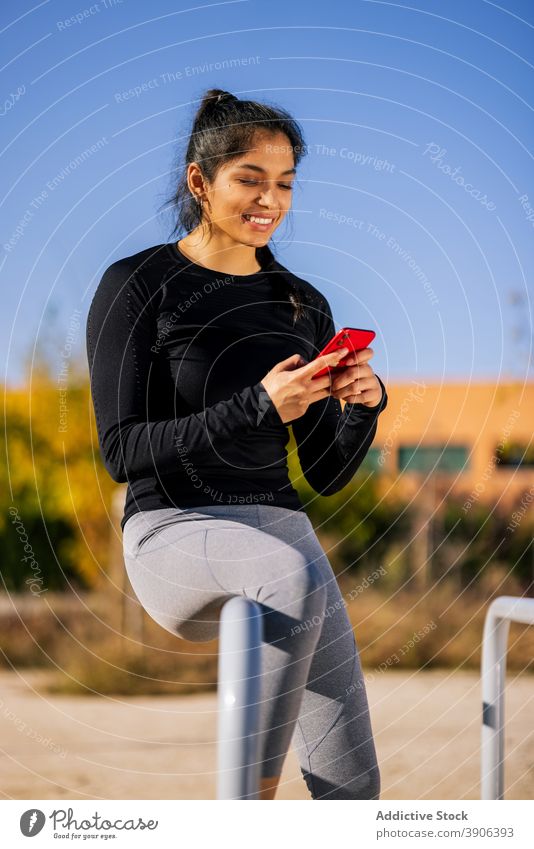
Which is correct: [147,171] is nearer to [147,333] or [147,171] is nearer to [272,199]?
[272,199]

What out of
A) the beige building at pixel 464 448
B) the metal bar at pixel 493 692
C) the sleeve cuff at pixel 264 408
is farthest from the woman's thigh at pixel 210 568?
the beige building at pixel 464 448

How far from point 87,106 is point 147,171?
230 millimetres

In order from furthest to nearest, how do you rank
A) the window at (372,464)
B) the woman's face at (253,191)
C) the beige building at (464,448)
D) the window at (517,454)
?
the window at (517,454) < the window at (372,464) < the beige building at (464,448) < the woman's face at (253,191)

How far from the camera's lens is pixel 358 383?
129 centimetres

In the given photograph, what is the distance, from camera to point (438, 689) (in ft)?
14.5

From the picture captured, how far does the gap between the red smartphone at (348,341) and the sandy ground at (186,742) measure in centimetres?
183

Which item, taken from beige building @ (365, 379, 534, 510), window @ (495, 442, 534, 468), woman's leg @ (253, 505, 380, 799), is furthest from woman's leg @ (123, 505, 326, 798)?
window @ (495, 442, 534, 468)

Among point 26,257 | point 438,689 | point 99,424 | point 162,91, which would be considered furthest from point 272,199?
point 438,689

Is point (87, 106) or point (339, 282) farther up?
point (87, 106)

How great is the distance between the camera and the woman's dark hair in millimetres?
1409

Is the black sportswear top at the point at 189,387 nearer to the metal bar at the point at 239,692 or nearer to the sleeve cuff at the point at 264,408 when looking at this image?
the sleeve cuff at the point at 264,408

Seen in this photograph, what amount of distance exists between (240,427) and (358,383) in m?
0.18

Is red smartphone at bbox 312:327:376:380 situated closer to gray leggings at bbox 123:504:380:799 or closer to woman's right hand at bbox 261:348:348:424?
woman's right hand at bbox 261:348:348:424

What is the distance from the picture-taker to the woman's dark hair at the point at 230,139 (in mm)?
1409
